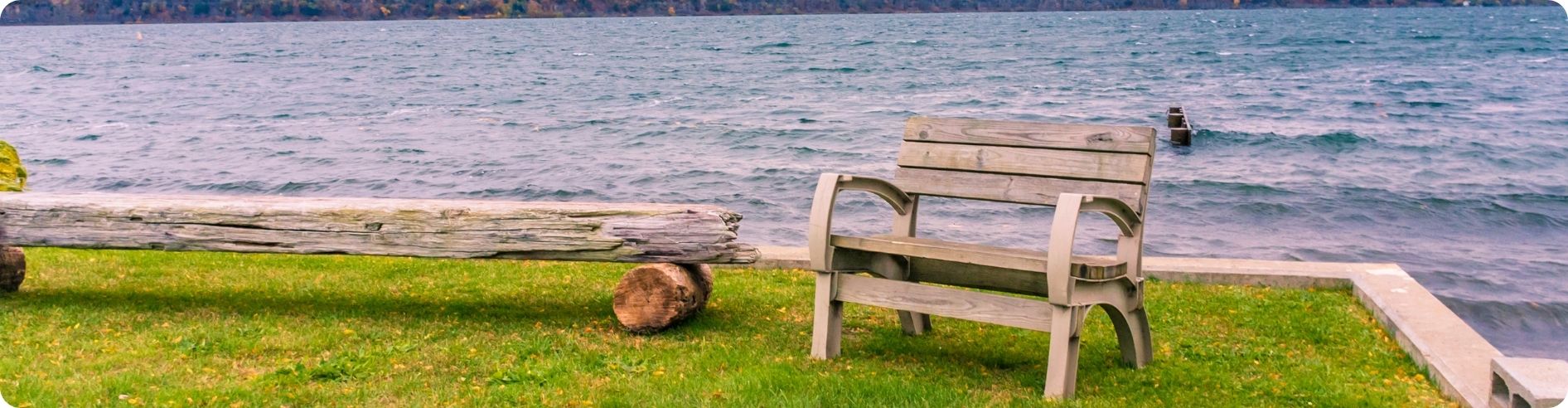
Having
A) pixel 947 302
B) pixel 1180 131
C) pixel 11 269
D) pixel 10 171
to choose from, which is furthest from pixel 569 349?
pixel 1180 131

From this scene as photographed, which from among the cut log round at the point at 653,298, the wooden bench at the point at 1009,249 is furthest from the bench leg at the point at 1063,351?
the cut log round at the point at 653,298

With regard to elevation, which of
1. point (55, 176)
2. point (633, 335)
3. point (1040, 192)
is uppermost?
point (1040, 192)

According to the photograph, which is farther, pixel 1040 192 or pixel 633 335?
pixel 633 335

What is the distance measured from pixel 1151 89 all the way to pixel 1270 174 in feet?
67.4

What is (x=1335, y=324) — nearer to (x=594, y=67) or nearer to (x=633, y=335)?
(x=633, y=335)

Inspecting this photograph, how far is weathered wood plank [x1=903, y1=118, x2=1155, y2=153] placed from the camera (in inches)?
190

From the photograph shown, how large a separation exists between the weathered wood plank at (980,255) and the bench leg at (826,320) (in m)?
0.17

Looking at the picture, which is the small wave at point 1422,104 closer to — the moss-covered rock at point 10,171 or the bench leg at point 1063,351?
the bench leg at point 1063,351

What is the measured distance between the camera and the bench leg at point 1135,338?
16.1 feet

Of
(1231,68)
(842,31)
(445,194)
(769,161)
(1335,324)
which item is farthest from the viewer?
(842,31)

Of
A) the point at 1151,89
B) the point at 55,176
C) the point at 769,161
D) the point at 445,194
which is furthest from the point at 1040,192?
the point at 1151,89

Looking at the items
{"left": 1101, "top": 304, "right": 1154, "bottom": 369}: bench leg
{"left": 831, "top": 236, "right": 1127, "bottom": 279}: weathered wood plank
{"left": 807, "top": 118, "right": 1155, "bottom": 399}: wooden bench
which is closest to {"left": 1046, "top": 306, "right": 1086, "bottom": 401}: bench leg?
{"left": 807, "top": 118, "right": 1155, "bottom": 399}: wooden bench

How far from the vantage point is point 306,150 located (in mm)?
26594

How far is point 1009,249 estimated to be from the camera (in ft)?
15.5
